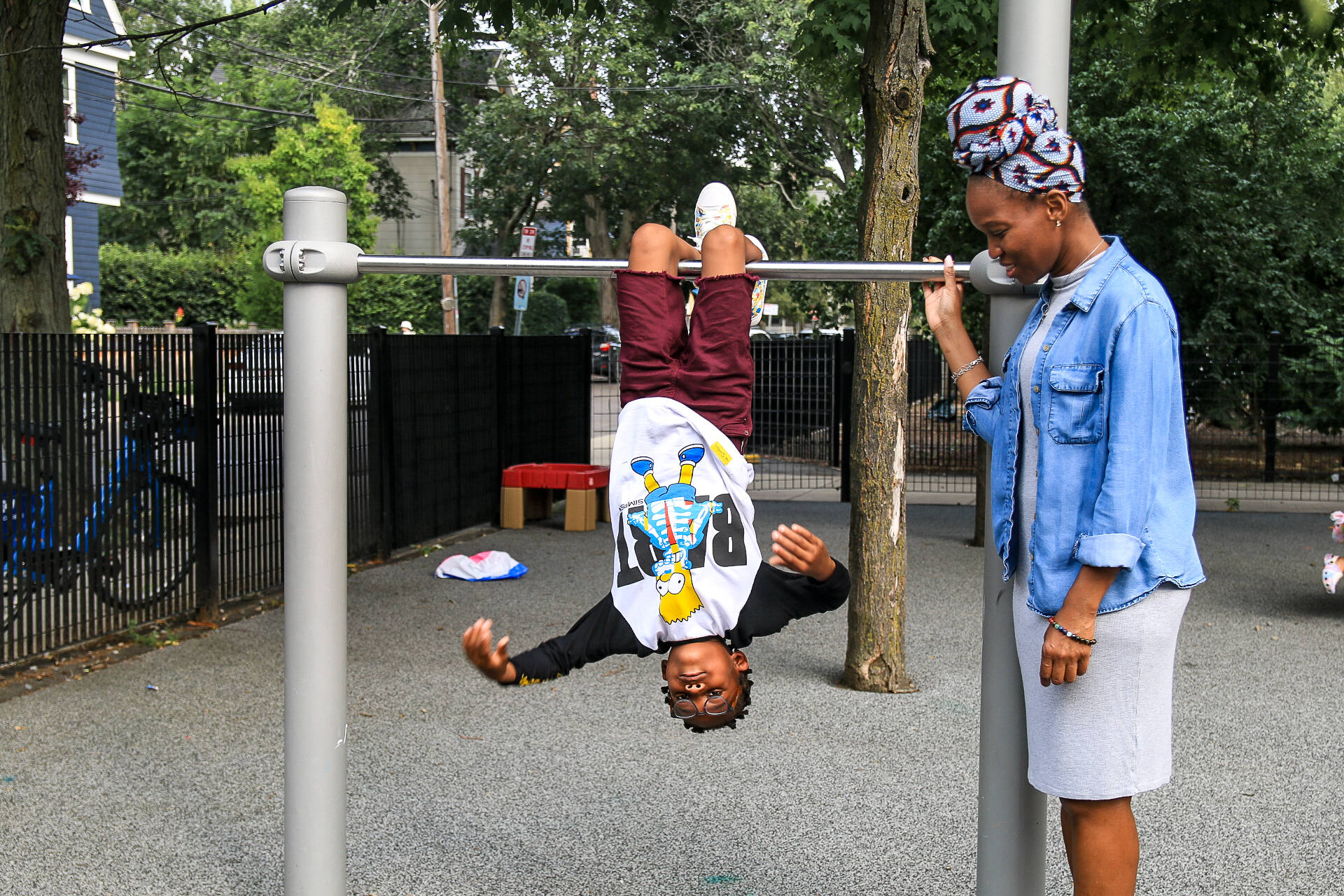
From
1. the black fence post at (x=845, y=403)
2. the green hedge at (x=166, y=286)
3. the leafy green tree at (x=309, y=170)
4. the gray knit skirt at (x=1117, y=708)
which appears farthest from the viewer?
the green hedge at (x=166, y=286)

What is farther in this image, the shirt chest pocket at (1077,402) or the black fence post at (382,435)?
the black fence post at (382,435)

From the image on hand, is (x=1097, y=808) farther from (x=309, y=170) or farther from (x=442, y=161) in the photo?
(x=309, y=170)

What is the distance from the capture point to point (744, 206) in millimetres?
37344

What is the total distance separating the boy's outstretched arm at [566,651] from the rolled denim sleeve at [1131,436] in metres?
1.07

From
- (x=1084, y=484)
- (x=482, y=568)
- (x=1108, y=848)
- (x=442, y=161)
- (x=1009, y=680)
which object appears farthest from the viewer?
(x=442, y=161)

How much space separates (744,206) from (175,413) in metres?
31.3

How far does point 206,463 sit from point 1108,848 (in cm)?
622

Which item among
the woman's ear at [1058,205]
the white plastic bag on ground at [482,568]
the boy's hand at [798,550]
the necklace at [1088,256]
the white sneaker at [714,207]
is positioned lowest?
the white plastic bag on ground at [482,568]

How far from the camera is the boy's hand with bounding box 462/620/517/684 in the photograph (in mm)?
2715

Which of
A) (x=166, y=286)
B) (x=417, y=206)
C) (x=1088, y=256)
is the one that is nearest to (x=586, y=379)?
(x=1088, y=256)

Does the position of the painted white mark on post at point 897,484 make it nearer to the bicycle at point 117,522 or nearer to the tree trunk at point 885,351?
the tree trunk at point 885,351

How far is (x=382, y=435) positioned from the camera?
954 cm

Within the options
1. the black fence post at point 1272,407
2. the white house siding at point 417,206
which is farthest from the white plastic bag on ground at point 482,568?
the white house siding at point 417,206

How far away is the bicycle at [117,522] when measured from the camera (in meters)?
6.07
